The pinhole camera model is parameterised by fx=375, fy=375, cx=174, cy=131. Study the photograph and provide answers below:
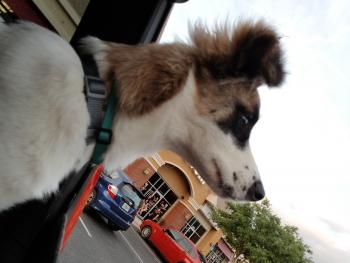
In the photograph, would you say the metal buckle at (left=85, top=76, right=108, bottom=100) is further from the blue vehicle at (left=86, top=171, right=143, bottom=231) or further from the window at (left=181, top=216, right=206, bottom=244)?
the window at (left=181, top=216, right=206, bottom=244)

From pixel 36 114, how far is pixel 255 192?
1399 millimetres

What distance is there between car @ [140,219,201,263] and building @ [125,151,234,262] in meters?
10.6

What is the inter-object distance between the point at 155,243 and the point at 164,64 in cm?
1452

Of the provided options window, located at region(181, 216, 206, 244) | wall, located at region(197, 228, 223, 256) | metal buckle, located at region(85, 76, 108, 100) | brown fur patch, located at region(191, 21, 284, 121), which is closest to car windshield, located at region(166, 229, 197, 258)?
brown fur patch, located at region(191, 21, 284, 121)

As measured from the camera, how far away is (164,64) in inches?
75.7

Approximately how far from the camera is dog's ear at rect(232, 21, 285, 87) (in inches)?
82.5

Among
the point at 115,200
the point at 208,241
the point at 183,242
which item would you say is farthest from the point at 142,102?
the point at 208,241

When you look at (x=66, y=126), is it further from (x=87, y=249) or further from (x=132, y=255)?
(x=132, y=255)

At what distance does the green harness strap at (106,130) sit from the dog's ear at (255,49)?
2.59ft

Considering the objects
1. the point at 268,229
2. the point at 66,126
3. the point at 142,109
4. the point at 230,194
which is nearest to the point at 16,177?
the point at 66,126

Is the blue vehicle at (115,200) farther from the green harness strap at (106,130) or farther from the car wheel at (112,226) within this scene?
the green harness strap at (106,130)

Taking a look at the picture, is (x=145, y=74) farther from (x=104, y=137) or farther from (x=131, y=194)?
(x=131, y=194)

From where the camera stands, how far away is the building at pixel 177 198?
1088 inches

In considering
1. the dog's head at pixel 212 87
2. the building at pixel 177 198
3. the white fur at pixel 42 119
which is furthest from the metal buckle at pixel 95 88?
the building at pixel 177 198
